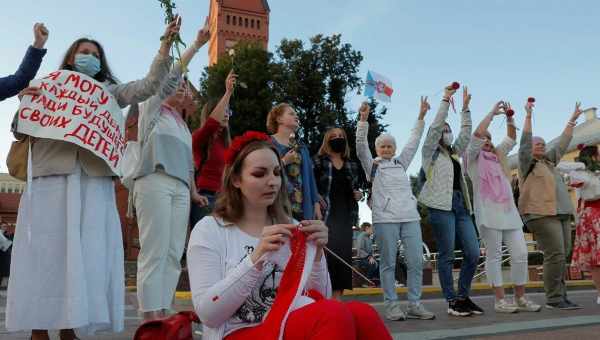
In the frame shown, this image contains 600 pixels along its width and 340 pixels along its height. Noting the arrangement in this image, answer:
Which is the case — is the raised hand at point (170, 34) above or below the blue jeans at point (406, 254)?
above

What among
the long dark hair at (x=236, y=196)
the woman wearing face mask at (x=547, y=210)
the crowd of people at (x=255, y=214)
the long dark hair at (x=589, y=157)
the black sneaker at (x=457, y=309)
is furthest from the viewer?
the long dark hair at (x=589, y=157)

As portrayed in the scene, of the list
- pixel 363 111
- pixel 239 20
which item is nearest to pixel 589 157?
pixel 363 111

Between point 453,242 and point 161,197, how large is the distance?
3.18m

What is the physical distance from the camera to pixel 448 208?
5863mm

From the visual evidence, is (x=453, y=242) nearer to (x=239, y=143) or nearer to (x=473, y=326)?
(x=473, y=326)

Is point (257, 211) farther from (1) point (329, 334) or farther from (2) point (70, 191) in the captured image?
(2) point (70, 191)

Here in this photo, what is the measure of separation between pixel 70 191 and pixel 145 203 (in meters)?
0.74

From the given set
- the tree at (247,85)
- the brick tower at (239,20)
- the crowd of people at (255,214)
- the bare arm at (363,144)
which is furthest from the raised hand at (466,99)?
the brick tower at (239,20)

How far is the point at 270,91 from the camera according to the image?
32406mm

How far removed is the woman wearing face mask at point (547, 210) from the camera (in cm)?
646

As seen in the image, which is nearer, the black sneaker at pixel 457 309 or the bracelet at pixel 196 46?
the bracelet at pixel 196 46

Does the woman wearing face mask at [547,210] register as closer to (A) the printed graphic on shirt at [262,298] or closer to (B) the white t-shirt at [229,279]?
(B) the white t-shirt at [229,279]

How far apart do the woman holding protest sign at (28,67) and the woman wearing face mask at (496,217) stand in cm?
462

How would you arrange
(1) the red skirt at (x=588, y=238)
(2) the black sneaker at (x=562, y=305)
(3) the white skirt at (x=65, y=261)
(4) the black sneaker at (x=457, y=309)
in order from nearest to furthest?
(3) the white skirt at (x=65, y=261)
(4) the black sneaker at (x=457, y=309)
(2) the black sneaker at (x=562, y=305)
(1) the red skirt at (x=588, y=238)
